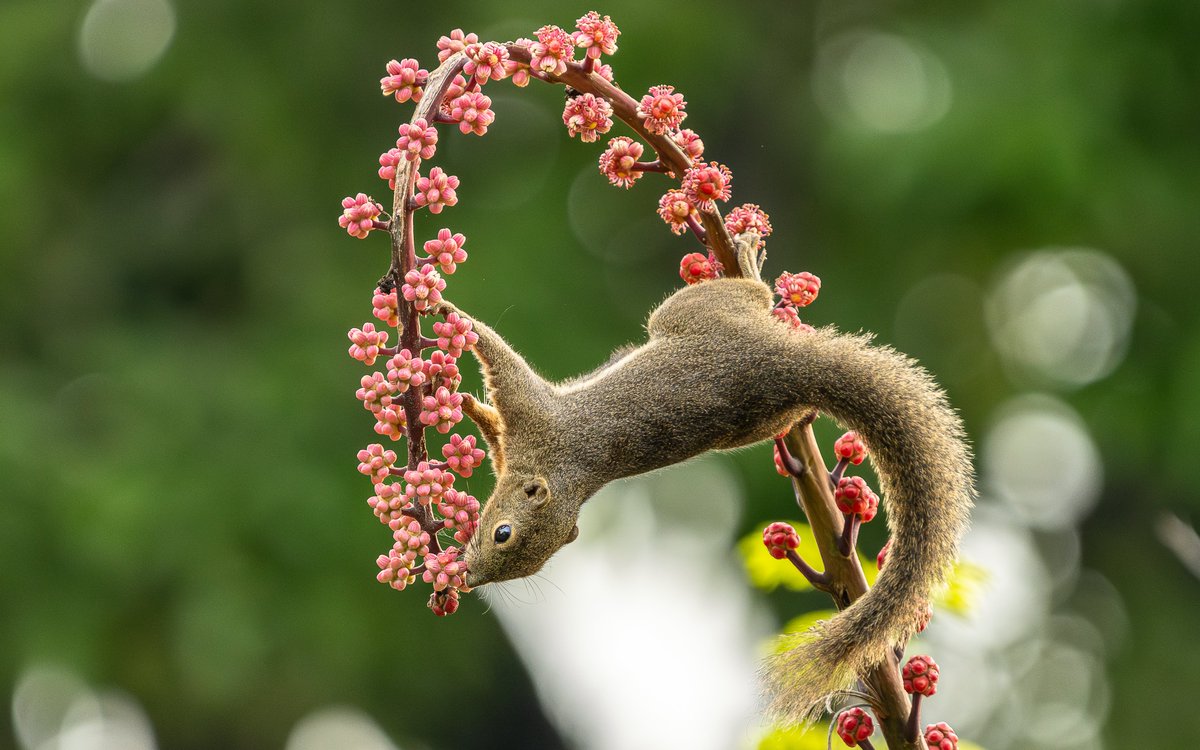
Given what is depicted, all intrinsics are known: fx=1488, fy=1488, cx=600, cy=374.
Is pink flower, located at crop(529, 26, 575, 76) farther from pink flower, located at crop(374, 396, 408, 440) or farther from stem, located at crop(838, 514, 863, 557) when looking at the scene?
stem, located at crop(838, 514, 863, 557)

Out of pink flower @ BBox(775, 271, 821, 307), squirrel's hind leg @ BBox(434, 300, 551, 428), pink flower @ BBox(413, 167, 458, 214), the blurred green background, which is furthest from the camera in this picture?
the blurred green background

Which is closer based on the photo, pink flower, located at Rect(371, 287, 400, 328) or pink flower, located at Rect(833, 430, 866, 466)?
pink flower, located at Rect(371, 287, 400, 328)

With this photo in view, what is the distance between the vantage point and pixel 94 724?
1205 centimetres

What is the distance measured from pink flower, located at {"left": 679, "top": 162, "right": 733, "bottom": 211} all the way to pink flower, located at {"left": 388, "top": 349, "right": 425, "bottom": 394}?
2.03 ft

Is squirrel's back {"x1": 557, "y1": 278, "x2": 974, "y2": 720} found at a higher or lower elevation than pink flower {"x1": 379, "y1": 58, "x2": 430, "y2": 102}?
lower

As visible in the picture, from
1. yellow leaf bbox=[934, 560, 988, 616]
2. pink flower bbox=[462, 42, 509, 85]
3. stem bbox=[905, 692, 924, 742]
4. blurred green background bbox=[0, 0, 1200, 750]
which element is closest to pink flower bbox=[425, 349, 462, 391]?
pink flower bbox=[462, 42, 509, 85]

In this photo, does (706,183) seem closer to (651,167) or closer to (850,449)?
(651,167)

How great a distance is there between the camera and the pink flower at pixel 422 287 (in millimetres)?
2574

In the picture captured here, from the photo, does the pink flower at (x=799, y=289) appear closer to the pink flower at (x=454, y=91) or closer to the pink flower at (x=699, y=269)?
the pink flower at (x=699, y=269)

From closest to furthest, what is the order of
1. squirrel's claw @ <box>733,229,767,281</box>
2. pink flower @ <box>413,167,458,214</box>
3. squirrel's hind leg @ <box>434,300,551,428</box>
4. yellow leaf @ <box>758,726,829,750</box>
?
1. pink flower @ <box>413,167,458,214</box>
2. squirrel's claw @ <box>733,229,767,281</box>
3. yellow leaf @ <box>758,726,829,750</box>
4. squirrel's hind leg @ <box>434,300,551,428</box>

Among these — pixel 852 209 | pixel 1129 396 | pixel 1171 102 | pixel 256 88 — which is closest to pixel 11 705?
pixel 256 88

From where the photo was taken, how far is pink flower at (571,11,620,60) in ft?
9.12

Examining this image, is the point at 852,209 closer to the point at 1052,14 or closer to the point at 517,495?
the point at 1052,14

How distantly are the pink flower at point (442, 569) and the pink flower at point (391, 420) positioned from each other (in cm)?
23
